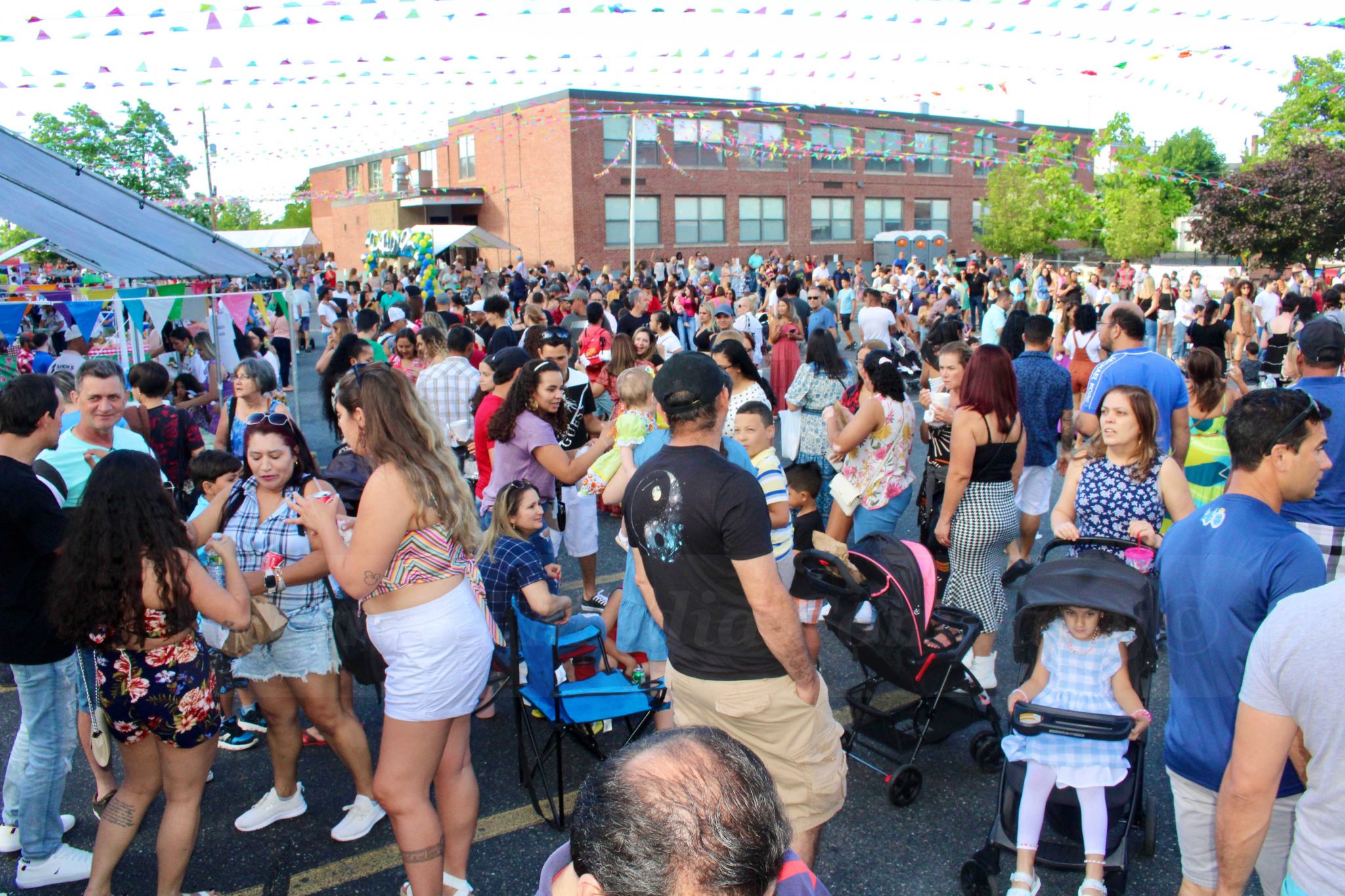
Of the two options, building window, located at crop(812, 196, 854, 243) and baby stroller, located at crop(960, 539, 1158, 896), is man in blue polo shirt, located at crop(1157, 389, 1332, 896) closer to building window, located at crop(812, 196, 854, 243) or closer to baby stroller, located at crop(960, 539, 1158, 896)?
baby stroller, located at crop(960, 539, 1158, 896)

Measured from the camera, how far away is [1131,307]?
577 cm

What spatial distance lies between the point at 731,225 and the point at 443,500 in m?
35.0

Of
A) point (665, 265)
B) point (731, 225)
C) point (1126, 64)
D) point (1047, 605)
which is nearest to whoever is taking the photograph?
point (1047, 605)

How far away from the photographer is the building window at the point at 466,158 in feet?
124

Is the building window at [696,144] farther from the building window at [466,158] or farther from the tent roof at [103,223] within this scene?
the tent roof at [103,223]

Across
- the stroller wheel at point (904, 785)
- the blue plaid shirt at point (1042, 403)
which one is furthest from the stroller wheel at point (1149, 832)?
the blue plaid shirt at point (1042, 403)

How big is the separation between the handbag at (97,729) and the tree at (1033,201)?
40830 mm

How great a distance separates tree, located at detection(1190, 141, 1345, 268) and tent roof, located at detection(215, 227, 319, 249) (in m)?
33.4

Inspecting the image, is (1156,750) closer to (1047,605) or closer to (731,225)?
(1047,605)

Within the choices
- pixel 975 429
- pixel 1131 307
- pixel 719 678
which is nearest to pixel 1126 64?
pixel 1131 307

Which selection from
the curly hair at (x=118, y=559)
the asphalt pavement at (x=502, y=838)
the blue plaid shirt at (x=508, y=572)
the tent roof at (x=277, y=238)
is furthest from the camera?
the tent roof at (x=277, y=238)

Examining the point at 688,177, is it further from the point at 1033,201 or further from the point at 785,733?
the point at 785,733

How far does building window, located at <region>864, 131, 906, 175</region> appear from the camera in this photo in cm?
3772

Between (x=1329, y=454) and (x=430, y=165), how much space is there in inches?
1635
